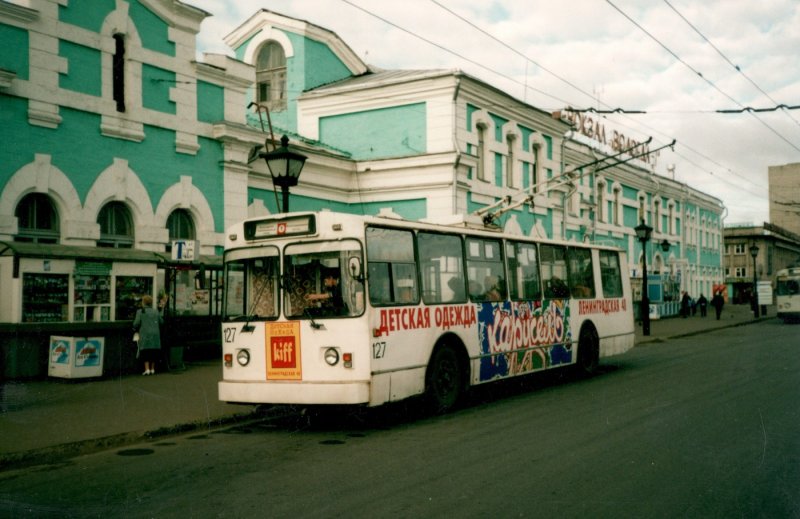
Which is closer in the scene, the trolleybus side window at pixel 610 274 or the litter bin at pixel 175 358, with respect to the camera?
the litter bin at pixel 175 358

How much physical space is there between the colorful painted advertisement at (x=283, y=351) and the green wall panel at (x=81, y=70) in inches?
365

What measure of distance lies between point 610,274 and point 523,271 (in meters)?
4.49

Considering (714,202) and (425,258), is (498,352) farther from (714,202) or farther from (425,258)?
(714,202)

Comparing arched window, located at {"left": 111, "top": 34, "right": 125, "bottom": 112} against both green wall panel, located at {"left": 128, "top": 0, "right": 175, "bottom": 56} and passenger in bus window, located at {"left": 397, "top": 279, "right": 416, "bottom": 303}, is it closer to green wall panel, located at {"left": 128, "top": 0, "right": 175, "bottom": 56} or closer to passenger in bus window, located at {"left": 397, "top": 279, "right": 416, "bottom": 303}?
green wall panel, located at {"left": 128, "top": 0, "right": 175, "bottom": 56}

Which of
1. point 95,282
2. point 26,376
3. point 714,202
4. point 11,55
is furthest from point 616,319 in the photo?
point 714,202

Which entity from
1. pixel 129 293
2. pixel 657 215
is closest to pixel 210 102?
pixel 129 293

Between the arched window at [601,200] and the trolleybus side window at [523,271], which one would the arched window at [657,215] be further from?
the trolleybus side window at [523,271]

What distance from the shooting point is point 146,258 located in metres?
17.0

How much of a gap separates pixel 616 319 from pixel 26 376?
1264cm

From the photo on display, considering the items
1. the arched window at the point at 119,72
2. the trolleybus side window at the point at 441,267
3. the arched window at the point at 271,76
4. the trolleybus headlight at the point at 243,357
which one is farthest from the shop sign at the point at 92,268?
the arched window at the point at 271,76

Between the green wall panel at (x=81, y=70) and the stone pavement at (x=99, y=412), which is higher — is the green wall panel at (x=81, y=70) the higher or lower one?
the higher one

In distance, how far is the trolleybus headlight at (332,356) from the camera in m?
10.2

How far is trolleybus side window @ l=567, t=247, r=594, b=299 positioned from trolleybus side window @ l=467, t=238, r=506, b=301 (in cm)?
307

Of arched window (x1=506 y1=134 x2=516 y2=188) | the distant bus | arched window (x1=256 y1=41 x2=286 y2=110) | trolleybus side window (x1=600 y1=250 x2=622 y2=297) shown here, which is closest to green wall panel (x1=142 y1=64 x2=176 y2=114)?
trolleybus side window (x1=600 y1=250 x2=622 y2=297)
